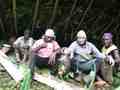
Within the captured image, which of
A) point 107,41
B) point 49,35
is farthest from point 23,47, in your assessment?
point 107,41

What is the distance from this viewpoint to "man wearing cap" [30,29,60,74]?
7.77 meters

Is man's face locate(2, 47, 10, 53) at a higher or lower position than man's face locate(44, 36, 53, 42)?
lower

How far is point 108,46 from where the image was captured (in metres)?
7.94

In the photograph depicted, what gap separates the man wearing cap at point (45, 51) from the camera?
7.77 metres

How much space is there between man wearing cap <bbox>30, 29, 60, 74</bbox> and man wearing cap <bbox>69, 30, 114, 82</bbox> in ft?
1.18

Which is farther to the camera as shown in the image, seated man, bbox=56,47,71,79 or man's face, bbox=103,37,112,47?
man's face, bbox=103,37,112,47

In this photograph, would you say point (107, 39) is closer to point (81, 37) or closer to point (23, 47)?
point (81, 37)

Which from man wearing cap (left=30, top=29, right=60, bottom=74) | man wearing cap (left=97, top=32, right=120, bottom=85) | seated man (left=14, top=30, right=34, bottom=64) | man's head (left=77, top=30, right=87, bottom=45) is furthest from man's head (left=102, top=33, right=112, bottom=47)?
seated man (left=14, top=30, right=34, bottom=64)

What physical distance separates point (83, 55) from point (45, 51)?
63cm

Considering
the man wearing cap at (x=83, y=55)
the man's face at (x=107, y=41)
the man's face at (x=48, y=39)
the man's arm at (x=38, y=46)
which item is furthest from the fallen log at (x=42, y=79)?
the man's face at (x=107, y=41)

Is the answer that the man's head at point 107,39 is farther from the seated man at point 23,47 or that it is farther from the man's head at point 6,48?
the man's head at point 6,48

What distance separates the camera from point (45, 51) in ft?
25.7

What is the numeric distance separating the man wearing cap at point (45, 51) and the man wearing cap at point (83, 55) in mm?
361

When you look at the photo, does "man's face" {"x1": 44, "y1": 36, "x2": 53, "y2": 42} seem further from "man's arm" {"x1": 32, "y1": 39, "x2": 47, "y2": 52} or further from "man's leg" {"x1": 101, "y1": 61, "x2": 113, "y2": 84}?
"man's leg" {"x1": 101, "y1": 61, "x2": 113, "y2": 84}
